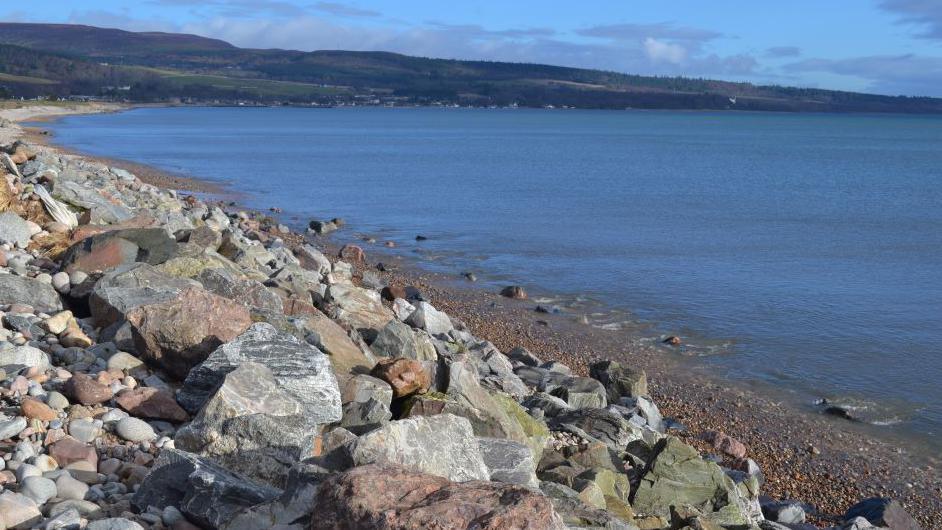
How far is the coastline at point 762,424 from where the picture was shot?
11859 mm

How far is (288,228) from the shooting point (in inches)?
1245

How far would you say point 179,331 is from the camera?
26.4 feet

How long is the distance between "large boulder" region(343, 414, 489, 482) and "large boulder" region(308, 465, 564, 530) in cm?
45

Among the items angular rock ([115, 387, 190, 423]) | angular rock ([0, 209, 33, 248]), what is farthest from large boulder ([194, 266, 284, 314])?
angular rock ([0, 209, 33, 248])

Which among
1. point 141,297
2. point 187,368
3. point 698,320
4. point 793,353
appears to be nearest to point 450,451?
point 187,368

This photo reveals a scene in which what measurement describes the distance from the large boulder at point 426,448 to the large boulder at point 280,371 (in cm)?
153

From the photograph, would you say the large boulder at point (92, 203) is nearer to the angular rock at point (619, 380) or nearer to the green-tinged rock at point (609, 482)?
the angular rock at point (619, 380)

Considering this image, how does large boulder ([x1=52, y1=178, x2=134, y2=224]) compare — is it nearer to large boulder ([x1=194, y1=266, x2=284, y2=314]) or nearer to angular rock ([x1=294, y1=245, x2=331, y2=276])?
angular rock ([x1=294, y1=245, x2=331, y2=276])

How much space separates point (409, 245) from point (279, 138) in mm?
76236

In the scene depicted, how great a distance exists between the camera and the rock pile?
5.16m

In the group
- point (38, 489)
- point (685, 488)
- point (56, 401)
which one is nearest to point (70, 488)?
point (38, 489)

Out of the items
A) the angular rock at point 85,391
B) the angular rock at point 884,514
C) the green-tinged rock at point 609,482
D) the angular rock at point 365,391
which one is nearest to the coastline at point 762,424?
the angular rock at point 884,514

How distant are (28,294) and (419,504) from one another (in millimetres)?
6820

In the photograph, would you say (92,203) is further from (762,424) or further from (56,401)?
(762,424)
